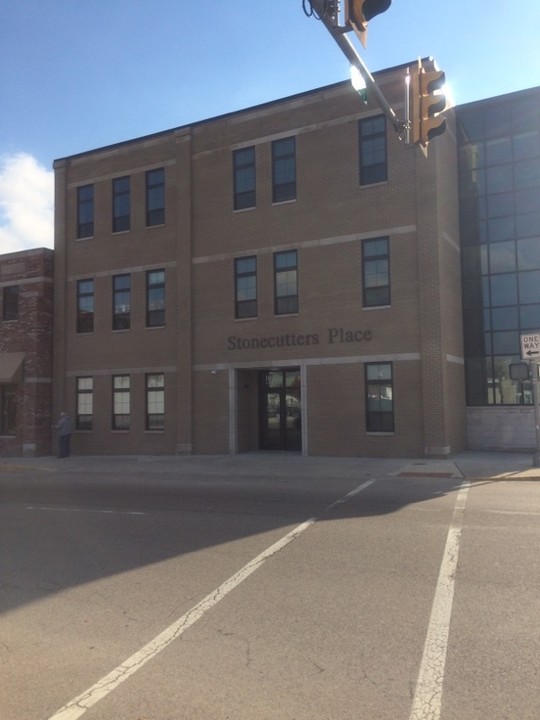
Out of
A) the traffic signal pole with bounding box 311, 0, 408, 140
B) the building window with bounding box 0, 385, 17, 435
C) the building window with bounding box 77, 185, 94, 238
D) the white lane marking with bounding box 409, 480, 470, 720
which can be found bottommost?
the white lane marking with bounding box 409, 480, 470, 720

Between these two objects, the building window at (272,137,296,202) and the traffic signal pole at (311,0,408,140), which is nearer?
the traffic signal pole at (311,0,408,140)

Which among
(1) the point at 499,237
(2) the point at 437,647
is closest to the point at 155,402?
(1) the point at 499,237

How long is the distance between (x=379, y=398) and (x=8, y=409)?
593 inches

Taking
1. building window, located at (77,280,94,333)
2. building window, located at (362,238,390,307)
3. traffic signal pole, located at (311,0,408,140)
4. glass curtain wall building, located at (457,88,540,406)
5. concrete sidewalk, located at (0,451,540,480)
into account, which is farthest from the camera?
building window, located at (77,280,94,333)

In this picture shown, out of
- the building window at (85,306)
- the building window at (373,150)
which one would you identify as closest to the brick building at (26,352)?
the building window at (85,306)

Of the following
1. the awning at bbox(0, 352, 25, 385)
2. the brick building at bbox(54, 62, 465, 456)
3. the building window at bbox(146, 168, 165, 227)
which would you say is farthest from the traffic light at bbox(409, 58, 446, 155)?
the awning at bbox(0, 352, 25, 385)

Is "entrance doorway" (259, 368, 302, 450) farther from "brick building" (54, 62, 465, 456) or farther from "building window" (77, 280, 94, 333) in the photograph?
"building window" (77, 280, 94, 333)

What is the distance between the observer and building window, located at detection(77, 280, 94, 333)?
24.5 m

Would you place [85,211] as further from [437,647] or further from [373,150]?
[437,647]

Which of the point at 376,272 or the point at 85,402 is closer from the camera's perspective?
the point at 376,272

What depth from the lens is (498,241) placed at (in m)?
20.9

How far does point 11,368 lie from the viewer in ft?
79.0

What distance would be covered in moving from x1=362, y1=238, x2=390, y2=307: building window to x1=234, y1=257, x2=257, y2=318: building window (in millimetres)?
3944

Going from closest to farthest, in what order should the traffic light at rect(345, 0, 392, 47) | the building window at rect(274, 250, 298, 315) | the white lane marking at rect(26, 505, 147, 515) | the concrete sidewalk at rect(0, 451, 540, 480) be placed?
the traffic light at rect(345, 0, 392, 47) < the white lane marking at rect(26, 505, 147, 515) < the concrete sidewalk at rect(0, 451, 540, 480) < the building window at rect(274, 250, 298, 315)
